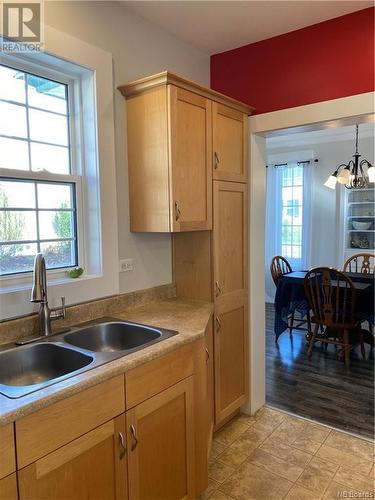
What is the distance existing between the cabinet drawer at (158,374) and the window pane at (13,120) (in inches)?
50.0

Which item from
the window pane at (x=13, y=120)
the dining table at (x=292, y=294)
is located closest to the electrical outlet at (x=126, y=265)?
the window pane at (x=13, y=120)

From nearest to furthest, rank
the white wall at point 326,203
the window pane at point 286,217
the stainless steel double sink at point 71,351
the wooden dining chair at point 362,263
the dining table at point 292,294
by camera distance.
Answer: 1. the stainless steel double sink at point 71,351
2. the dining table at point 292,294
3. the wooden dining chair at point 362,263
4. the white wall at point 326,203
5. the window pane at point 286,217

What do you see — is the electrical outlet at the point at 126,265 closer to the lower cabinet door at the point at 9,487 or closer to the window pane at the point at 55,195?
the window pane at the point at 55,195

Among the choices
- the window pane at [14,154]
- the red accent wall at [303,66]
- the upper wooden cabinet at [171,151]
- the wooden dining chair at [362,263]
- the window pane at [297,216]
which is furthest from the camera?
the window pane at [297,216]

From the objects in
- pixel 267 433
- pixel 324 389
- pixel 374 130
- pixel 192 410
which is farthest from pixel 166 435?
pixel 374 130

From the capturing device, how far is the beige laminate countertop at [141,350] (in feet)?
3.71

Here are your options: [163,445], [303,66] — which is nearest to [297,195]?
[303,66]

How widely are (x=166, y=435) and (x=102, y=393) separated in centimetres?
47

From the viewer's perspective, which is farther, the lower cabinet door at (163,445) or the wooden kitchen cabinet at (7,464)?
the lower cabinet door at (163,445)

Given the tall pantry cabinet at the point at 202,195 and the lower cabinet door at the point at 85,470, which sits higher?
the tall pantry cabinet at the point at 202,195

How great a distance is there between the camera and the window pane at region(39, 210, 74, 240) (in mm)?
1949

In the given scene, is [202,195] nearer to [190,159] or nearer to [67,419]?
[190,159]

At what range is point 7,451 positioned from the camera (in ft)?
3.56

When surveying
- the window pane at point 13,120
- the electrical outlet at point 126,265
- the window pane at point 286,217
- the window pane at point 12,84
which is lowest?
the electrical outlet at point 126,265
